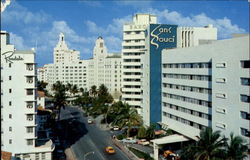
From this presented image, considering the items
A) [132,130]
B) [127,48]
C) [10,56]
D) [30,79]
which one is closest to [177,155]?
[132,130]

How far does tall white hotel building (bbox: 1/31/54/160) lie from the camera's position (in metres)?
41.7

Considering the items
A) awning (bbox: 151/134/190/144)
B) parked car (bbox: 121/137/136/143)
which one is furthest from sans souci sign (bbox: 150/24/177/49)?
awning (bbox: 151/134/190/144)

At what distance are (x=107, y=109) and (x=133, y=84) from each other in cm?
1083

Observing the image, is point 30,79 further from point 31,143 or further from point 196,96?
point 196,96

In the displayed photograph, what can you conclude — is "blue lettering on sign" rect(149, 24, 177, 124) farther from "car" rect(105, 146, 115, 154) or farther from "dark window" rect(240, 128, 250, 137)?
"dark window" rect(240, 128, 250, 137)

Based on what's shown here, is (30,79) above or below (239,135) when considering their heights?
above

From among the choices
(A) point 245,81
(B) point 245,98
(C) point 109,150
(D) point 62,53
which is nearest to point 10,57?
(C) point 109,150

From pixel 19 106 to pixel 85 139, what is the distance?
21.4 metres

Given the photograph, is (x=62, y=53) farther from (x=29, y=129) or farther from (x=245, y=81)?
(x=245, y=81)

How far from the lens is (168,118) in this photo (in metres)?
58.4

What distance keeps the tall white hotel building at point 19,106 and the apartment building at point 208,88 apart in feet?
76.3

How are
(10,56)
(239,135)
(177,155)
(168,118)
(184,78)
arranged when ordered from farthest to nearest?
1. (168,118)
2. (184,78)
3. (177,155)
4. (10,56)
5. (239,135)

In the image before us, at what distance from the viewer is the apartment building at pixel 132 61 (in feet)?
273

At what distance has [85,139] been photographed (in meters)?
61.1
